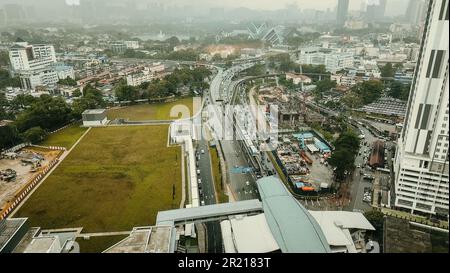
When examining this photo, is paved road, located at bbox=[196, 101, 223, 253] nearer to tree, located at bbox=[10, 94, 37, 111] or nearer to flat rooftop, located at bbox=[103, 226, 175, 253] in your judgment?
flat rooftop, located at bbox=[103, 226, 175, 253]

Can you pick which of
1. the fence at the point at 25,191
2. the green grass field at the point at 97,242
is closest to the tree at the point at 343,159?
the green grass field at the point at 97,242

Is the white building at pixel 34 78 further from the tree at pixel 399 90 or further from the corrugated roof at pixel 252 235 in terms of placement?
the tree at pixel 399 90

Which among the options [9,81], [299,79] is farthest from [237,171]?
[9,81]

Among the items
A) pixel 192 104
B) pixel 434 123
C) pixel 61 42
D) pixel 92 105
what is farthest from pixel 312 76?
pixel 61 42

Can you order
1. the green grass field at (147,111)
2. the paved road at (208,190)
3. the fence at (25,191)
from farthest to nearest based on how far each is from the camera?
the green grass field at (147,111) < the fence at (25,191) < the paved road at (208,190)

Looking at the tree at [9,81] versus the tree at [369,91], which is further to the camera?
the tree at [9,81]

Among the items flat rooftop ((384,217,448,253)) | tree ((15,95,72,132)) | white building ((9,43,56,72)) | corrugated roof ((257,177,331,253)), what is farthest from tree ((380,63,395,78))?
white building ((9,43,56,72))

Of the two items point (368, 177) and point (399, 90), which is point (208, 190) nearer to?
point (368, 177)
